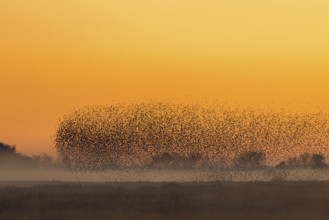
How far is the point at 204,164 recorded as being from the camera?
3425 inches

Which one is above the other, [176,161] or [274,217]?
[176,161]

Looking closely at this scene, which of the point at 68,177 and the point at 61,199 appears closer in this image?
the point at 61,199

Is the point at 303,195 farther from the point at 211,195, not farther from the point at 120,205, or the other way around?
the point at 120,205

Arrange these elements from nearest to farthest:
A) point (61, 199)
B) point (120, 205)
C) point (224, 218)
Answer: point (224, 218)
point (120, 205)
point (61, 199)

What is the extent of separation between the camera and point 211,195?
53.1 m

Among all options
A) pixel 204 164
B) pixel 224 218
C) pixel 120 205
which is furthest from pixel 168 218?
pixel 204 164

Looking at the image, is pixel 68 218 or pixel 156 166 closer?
pixel 68 218

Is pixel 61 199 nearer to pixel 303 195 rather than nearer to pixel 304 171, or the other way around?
pixel 303 195

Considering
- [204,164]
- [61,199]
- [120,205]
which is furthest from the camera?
[204,164]

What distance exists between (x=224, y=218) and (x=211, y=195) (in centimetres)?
1382

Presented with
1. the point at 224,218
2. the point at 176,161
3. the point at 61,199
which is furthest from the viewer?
the point at 176,161

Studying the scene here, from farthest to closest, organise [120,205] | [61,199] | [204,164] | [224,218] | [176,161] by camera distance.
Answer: [176,161], [204,164], [61,199], [120,205], [224,218]

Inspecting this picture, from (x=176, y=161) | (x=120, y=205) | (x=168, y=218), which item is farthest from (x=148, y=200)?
(x=176, y=161)

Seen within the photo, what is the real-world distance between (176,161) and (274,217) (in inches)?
2278
